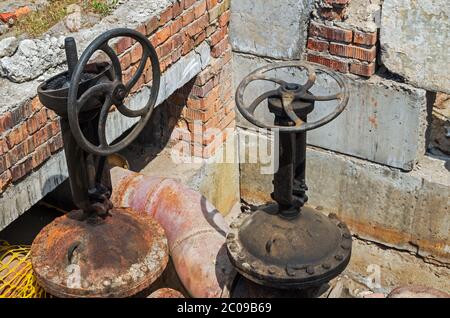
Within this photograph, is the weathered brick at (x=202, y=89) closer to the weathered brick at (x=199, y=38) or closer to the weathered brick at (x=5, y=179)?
the weathered brick at (x=199, y=38)

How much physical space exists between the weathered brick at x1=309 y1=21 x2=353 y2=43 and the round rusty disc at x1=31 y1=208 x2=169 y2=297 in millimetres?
2181

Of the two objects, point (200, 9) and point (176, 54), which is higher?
point (200, 9)

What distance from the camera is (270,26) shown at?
532cm

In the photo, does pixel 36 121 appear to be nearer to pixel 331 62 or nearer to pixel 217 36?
pixel 217 36

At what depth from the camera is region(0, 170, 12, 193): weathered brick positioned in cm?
377

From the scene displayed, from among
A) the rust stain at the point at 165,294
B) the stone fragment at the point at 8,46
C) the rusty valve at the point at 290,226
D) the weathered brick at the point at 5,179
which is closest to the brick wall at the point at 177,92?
the weathered brick at the point at 5,179

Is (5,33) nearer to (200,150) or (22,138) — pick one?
(22,138)

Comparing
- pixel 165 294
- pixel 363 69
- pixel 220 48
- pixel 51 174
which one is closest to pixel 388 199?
pixel 363 69

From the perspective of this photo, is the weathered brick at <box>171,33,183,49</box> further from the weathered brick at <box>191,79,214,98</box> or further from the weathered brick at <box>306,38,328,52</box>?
the weathered brick at <box>306,38,328,52</box>

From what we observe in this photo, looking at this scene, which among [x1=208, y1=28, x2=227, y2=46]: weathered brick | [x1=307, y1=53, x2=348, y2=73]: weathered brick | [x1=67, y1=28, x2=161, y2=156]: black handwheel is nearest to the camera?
[x1=67, y1=28, x2=161, y2=156]: black handwheel

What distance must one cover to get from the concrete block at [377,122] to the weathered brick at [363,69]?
5cm

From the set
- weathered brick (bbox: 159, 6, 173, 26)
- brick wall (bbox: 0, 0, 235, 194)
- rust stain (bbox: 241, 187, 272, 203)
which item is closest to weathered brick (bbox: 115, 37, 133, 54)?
brick wall (bbox: 0, 0, 235, 194)

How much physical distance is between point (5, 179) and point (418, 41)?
2819 mm

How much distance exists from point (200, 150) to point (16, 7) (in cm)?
178
